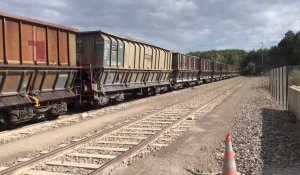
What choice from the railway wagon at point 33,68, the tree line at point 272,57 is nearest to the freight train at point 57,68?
Answer: the railway wagon at point 33,68

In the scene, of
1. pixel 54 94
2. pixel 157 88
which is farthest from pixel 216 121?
pixel 157 88

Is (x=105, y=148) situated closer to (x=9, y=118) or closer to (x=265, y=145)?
(x=265, y=145)

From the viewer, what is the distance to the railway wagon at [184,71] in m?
39.7

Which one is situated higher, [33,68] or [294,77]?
[33,68]

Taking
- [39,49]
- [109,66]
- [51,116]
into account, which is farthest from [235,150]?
[109,66]

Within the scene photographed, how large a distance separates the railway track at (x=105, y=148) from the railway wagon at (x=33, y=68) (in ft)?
10.2

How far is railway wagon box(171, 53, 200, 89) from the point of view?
3974 cm

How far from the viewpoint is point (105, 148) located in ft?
33.7

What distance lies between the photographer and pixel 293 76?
24453 millimetres

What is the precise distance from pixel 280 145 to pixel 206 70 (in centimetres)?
5031

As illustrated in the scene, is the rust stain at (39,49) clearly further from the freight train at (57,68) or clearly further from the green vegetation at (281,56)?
the green vegetation at (281,56)

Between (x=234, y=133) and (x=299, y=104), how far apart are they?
11.4 ft

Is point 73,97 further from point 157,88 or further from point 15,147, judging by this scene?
point 157,88

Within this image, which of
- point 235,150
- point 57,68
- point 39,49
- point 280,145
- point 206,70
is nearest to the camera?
point 235,150
